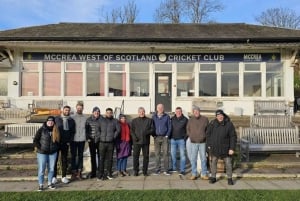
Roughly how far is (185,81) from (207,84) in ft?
3.58

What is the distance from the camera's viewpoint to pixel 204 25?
865 inches

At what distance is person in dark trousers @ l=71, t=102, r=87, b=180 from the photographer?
27.9ft

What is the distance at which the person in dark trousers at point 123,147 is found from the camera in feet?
28.9

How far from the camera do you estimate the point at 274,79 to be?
18.0m

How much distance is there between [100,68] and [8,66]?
435cm

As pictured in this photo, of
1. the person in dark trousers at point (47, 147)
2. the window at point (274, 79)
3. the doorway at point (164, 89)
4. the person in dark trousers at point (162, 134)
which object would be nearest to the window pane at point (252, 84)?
the window at point (274, 79)

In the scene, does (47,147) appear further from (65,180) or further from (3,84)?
(3,84)

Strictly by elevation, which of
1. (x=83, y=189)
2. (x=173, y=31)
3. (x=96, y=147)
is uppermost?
(x=173, y=31)

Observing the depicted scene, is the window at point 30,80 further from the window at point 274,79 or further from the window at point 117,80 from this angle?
the window at point 274,79

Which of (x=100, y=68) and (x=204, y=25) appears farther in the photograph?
(x=204, y=25)

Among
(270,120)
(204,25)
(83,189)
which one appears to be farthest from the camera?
(204,25)

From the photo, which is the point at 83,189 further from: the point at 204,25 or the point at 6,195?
the point at 204,25

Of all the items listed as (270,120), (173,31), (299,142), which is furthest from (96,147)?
(173,31)

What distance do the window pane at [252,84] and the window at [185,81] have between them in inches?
102
